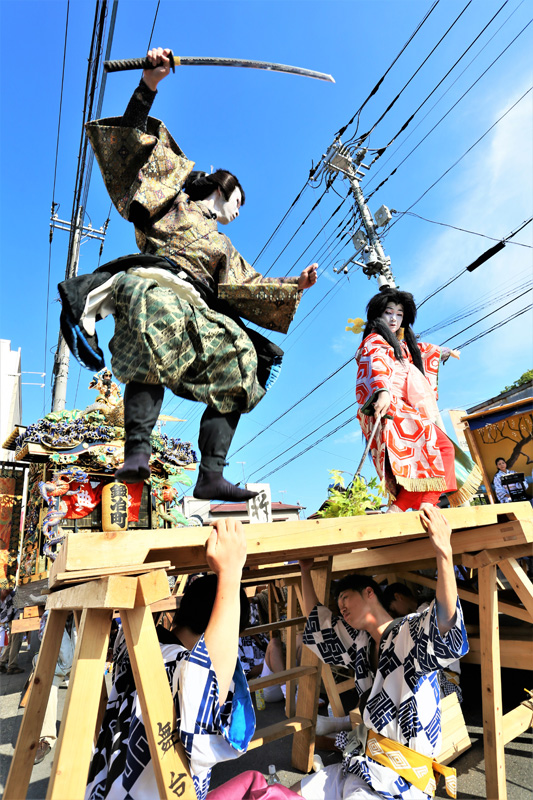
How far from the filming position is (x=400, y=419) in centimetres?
348

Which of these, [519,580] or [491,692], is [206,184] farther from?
[491,692]

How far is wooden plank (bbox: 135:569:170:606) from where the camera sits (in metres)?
1.42

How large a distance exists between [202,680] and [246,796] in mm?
1027

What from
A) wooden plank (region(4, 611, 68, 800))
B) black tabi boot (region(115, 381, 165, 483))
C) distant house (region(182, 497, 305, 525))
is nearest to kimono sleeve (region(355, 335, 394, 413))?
black tabi boot (region(115, 381, 165, 483))

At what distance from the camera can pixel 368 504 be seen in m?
4.12

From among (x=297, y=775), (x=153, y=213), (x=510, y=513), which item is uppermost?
(x=153, y=213)

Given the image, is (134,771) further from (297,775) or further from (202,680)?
(297,775)

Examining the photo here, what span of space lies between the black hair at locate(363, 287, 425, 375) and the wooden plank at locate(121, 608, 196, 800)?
9.72 ft

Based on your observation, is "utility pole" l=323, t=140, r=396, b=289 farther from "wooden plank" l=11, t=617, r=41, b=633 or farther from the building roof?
the building roof

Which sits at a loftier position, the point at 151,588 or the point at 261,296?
the point at 261,296

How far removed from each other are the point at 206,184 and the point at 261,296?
0.75 meters

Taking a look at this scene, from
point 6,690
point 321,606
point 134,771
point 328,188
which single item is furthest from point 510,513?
point 328,188

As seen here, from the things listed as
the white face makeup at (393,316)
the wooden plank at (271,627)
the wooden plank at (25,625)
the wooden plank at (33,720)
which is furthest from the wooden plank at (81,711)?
the wooden plank at (25,625)

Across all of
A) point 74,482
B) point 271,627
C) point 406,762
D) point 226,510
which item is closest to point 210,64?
point 406,762
